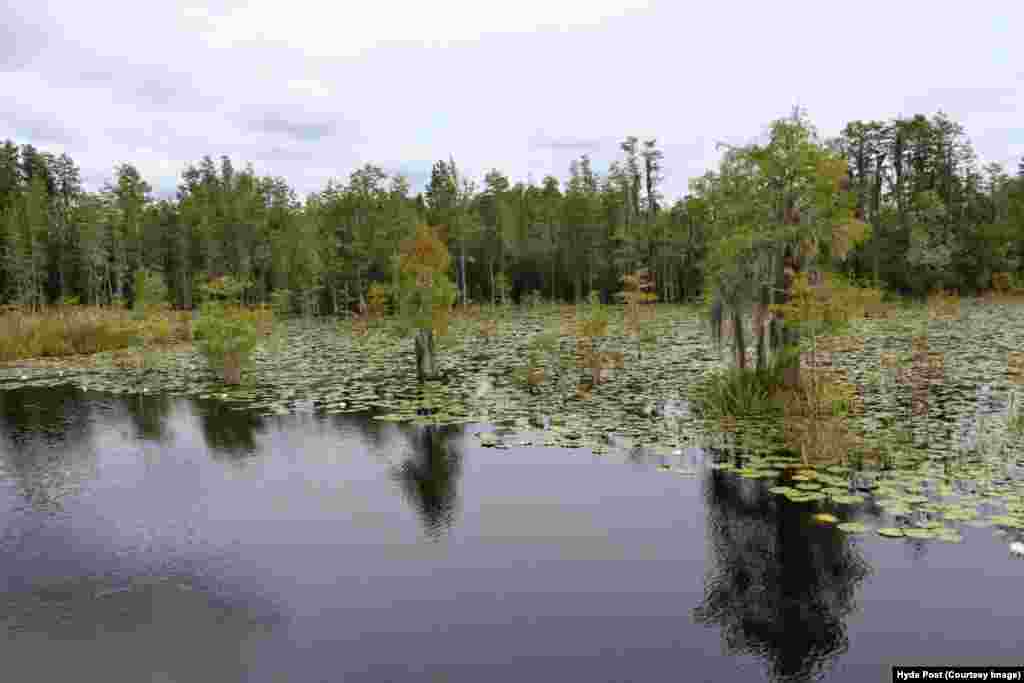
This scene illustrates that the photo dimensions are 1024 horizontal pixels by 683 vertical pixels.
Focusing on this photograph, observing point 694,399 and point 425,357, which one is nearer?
point 694,399

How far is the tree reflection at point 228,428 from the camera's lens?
12.7m

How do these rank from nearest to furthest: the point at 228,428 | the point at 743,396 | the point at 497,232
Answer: the point at 743,396 < the point at 228,428 < the point at 497,232

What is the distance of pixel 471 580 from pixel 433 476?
3608mm

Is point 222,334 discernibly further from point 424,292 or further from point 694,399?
point 694,399

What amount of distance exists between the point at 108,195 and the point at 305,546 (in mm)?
70282

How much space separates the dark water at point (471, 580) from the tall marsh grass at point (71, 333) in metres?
21.2

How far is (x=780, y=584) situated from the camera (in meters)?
6.67

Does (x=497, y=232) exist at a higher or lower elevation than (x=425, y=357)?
higher

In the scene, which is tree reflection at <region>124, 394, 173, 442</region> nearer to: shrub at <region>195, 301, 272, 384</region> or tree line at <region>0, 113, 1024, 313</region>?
shrub at <region>195, 301, 272, 384</region>

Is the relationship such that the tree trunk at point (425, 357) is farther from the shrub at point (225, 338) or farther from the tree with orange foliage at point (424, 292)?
the shrub at point (225, 338)

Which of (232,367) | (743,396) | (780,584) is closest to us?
(780,584)

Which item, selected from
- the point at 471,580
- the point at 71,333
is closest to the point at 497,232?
the point at 71,333

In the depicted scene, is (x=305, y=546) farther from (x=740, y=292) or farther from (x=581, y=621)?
(x=740, y=292)

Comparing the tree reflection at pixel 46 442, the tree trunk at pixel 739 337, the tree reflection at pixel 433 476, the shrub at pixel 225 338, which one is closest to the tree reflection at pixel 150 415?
the tree reflection at pixel 46 442
